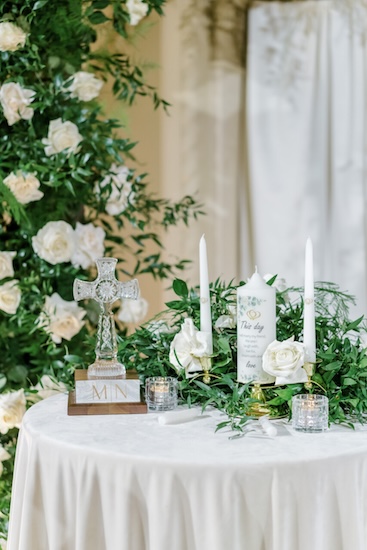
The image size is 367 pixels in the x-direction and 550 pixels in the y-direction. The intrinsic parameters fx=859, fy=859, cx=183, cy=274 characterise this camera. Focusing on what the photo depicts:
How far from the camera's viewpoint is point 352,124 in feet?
12.4

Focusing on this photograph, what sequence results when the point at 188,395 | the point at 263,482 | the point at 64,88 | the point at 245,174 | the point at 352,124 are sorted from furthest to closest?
the point at 245,174 → the point at 352,124 → the point at 64,88 → the point at 188,395 → the point at 263,482

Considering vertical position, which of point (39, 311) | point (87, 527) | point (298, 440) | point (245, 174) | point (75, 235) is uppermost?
point (245, 174)

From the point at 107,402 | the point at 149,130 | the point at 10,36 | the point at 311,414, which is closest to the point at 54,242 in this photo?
the point at 10,36

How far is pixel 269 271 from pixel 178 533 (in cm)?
254

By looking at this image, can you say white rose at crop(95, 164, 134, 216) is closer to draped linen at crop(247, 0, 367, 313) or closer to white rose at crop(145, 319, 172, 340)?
white rose at crop(145, 319, 172, 340)

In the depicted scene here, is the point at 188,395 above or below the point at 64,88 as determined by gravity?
below

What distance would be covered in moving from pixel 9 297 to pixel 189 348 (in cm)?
95

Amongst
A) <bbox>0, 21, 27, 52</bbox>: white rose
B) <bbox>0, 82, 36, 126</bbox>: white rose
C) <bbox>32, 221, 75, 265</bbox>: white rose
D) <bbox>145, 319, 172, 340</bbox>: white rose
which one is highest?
<bbox>0, 21, 27, 52</bbox>: white rose

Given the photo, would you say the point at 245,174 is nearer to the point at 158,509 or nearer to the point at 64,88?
the point at 64,88

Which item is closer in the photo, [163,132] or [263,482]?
[263,482]

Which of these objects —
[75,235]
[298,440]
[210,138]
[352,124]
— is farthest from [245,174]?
[298,440]

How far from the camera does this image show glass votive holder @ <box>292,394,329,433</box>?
1.64m

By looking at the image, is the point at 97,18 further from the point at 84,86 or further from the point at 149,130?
the point at 149,130

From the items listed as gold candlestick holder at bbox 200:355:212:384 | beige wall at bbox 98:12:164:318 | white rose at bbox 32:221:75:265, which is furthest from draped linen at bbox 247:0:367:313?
gold candlestick holder at bbox 200:355:212:384
